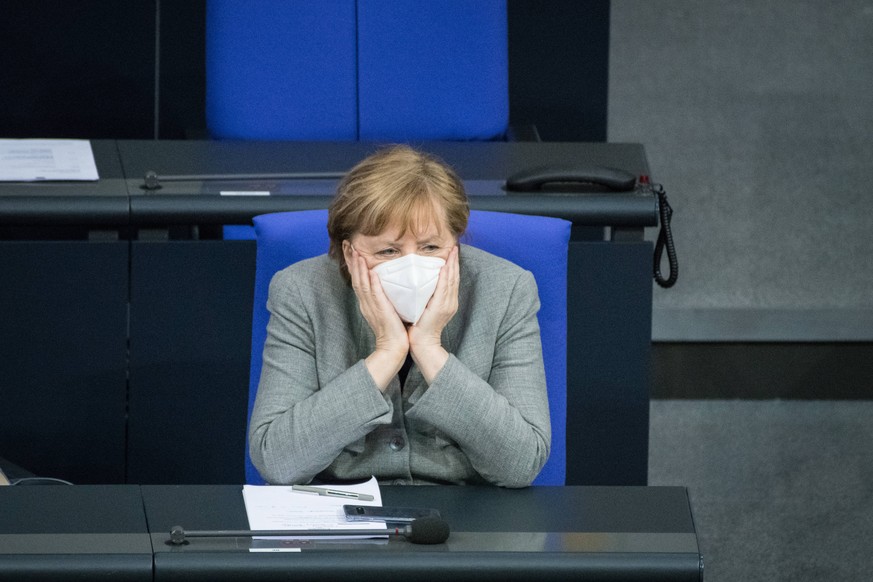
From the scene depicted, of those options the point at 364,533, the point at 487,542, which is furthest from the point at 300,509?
the point at 487,542

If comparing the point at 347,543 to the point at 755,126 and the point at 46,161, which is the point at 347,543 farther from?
the point at 755,126

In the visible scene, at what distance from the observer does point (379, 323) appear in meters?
1.96

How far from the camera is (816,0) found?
435 cm

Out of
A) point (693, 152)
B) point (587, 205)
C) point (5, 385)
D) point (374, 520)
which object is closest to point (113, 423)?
point (5, 385)

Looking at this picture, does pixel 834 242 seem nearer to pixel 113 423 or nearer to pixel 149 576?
pixel 113 423

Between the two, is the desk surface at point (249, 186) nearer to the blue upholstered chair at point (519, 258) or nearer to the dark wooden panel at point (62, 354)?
the dark wooden panel at point (62, 354)

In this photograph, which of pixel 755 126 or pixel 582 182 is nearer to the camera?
pixel 582 182

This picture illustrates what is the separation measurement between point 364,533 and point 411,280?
0.48m

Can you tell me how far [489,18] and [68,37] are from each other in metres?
1.33

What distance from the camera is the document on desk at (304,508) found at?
62.2 inches

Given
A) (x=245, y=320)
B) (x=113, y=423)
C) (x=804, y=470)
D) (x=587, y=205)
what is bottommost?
(x=804, y=470)

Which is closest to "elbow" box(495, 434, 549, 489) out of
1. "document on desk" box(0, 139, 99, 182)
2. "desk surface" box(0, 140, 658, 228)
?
"desk surface" box(0, 140, 658, 228)

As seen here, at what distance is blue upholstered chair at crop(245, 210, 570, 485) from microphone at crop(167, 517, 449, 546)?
597 mm

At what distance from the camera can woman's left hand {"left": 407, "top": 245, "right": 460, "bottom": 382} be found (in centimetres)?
193
